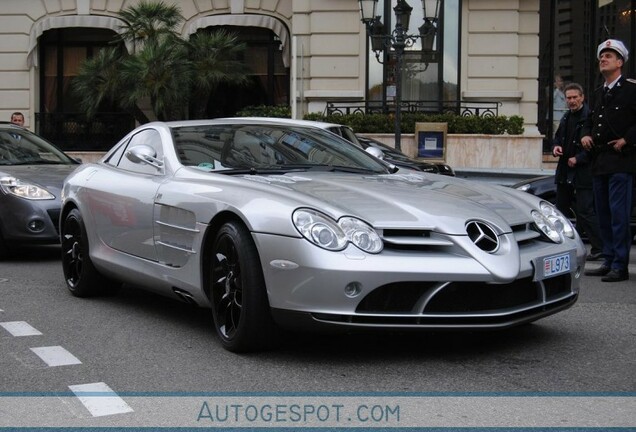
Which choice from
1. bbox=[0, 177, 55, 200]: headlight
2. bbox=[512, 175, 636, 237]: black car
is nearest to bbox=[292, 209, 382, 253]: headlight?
bbox=[0, 177, 55, 200]: headlight

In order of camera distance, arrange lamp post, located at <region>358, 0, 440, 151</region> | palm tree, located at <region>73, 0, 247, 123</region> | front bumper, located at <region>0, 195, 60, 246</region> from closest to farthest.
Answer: front bumper, located at <region>0, 195, 60, 246</region> < lamp post, located at <region>358, 0, 440, 151</region> < palm tree, located at <region>73, 0, 247, 123</region>

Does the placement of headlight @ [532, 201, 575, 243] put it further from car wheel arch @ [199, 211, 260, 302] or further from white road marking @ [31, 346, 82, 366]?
white road marking @ [31, 346, 82, 366]

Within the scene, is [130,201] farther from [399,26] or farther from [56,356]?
[399,26]

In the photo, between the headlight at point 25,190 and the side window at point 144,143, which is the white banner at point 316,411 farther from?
the headlight at point 25,190

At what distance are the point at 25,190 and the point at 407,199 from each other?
5.61 m

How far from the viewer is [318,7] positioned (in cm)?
2373

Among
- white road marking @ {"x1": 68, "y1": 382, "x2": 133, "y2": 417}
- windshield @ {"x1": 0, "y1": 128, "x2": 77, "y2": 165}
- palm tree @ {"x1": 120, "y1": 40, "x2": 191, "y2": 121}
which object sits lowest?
white road marking @ {"x1": 68, "y1": 382, "x2": 133, "y2": 417}

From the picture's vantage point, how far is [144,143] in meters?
7.00

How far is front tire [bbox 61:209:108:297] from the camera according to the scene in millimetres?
7354

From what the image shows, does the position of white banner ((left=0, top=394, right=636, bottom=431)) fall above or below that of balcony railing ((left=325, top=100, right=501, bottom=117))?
below

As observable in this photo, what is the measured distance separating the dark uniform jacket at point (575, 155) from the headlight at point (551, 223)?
3495mm

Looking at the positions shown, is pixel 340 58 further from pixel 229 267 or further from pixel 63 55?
pixel 229 267

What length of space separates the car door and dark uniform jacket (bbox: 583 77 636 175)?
378 cm

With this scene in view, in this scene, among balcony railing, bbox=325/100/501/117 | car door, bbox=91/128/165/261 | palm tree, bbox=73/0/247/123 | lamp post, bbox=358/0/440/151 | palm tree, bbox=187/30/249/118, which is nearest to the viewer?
car door, bbox=91/128/165/261
